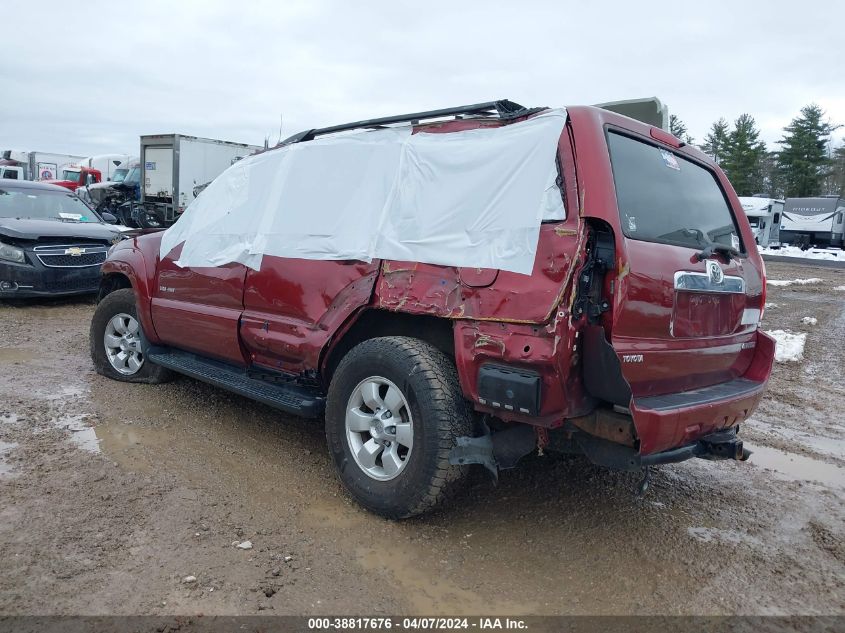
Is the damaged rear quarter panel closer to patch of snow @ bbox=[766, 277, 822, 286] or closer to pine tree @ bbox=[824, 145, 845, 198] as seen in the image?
patch of snow @ bbox=[766, 277, 822, 286]

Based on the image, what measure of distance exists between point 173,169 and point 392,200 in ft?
59.7

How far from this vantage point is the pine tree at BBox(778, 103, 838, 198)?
154 ft

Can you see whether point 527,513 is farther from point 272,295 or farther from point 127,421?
point 127,421

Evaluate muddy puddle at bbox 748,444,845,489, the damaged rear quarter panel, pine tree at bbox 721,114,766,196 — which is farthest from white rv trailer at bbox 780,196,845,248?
the damaged rear quarter panel

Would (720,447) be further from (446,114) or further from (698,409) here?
(446,114)

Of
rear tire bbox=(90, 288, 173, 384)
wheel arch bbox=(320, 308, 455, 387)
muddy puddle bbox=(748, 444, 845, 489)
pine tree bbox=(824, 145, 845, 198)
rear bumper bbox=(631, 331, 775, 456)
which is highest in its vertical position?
pine tree bbox=(824, 145, 845, 198)

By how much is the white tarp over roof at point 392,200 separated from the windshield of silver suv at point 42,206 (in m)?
6.49

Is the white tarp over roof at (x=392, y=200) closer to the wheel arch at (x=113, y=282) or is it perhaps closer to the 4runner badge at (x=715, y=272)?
the 4runner badge at (x=715, y=272)

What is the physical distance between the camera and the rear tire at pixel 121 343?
220 inches

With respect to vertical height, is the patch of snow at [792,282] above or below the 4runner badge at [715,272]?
below

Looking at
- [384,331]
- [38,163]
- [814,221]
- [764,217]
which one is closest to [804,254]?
[764,217]

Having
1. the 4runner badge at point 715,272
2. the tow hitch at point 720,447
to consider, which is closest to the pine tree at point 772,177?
the 4runner badge at point 715,272

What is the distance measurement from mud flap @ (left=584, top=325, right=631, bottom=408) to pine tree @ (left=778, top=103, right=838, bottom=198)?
170 ft

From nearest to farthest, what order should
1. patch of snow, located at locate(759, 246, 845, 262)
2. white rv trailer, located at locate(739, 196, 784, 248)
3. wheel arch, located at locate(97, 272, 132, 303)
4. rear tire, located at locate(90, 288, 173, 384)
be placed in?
1. rear tire, located at locate(90, 288, 173, 384)
2. wheel arch, located at locate(97, 272, 132, 303)
3. patch of snow, located at locate(759, 246, 845, 262)
4. white rv trailer, located at locate(739, 196, 784, 248)
